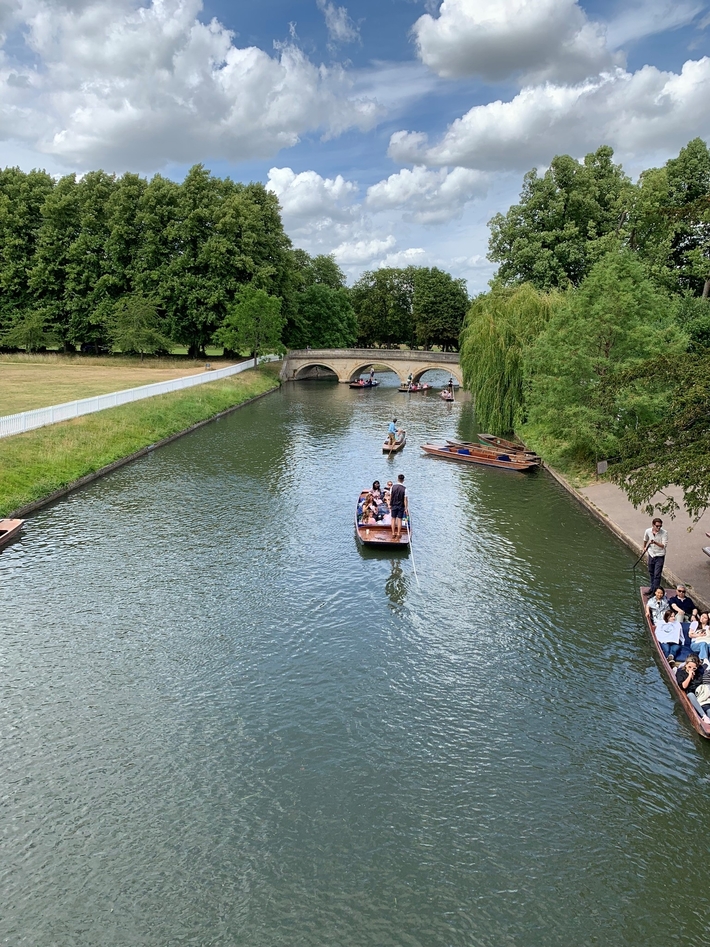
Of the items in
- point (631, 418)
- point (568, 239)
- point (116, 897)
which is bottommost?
point (116, 897)

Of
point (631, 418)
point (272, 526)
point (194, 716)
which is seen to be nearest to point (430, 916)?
point (194, 716)

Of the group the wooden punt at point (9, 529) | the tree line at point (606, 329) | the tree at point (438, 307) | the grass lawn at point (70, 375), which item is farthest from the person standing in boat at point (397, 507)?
the tree at point (438, 307)

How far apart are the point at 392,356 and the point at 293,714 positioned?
64.0 metres

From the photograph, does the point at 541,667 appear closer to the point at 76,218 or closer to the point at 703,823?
the point at 703,823

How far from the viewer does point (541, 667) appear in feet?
44.8

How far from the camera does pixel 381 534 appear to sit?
20109mm

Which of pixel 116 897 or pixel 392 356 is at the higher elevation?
pixel 392 356

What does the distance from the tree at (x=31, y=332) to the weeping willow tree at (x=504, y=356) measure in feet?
155

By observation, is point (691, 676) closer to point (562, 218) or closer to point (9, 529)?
point (9, 529)

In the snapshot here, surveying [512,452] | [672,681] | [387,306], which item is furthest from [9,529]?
[387,306]

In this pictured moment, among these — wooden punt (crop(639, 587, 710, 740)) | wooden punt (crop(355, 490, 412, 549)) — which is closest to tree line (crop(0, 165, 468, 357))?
wooden punt (crop(355, 490, 412, 549))

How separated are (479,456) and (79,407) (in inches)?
802

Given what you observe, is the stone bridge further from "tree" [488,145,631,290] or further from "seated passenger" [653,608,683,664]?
"seated passenger" [653,608,683,664]

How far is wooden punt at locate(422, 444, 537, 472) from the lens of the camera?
105ft
